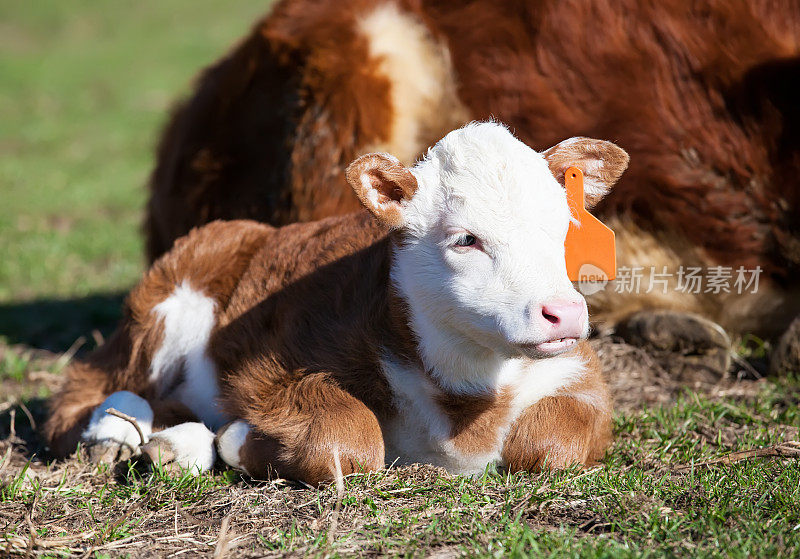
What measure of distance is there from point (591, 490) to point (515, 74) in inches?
86.4

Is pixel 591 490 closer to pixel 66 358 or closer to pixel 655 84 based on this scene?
pixel 655 84

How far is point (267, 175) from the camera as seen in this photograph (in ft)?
14.9

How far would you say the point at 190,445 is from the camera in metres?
3.16

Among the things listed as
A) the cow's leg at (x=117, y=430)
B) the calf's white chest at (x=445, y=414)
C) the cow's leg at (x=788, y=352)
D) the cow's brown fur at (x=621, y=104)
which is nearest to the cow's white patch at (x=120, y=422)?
the cow's leg at (x=117, y=430)

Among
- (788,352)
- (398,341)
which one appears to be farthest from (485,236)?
(788,352)

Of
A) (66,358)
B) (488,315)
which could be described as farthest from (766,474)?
(66,358)

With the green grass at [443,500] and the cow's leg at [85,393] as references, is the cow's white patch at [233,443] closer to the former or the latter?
the green grass at [443,500]

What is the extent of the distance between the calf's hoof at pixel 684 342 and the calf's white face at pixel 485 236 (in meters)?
1.61

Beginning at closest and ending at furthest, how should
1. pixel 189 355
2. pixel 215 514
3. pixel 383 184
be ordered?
pixel 383 184 < pixel 215 514 < pixel 189 355

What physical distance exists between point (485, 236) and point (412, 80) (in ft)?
6.46

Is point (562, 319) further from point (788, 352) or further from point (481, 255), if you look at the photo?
point (788, 352)

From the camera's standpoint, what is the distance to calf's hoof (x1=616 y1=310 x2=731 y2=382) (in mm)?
4203

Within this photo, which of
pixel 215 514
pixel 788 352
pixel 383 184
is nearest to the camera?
pixel 383 184

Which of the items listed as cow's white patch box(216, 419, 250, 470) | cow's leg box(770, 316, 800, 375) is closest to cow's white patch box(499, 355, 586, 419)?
cow's white patch box(216, 419, 250, 470)
